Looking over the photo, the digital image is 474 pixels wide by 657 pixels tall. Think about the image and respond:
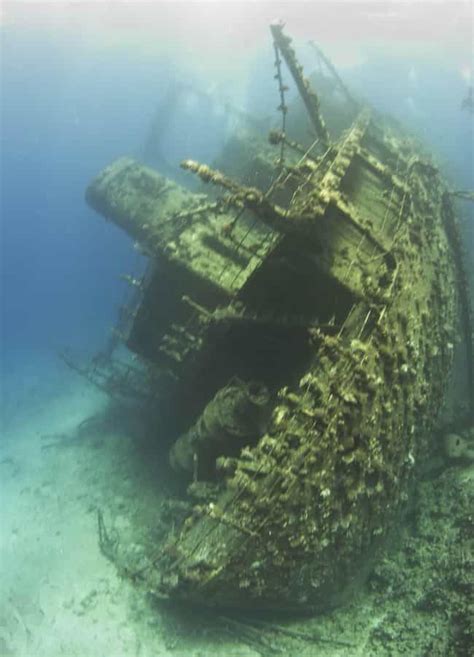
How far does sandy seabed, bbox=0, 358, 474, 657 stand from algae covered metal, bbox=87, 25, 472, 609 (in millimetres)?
702

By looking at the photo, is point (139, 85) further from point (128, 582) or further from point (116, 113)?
point (128, 582)

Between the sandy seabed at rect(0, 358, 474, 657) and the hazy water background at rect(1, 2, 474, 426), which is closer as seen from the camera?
the sandy seabed at rect(0, 358, 474, 657)

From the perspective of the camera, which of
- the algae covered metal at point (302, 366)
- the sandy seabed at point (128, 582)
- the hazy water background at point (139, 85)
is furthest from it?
the hazy water background at point (139, 85)

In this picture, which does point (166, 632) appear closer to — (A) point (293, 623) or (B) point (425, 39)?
(A) point (293, 623)

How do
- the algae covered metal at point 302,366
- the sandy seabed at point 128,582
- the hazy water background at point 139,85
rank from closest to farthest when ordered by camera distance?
the algae covered metal at point 302,366, the sandy seabed at point 128,582, the hazy water background at point 139,85

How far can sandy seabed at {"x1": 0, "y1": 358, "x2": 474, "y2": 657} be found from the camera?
6648 mm

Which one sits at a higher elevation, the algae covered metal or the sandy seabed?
the algae covered metal

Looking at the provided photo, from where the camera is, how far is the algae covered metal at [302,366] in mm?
5773

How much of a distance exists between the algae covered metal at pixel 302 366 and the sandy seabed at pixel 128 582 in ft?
2.30

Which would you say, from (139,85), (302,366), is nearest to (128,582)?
(302,366)

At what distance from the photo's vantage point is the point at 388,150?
13.1 meters

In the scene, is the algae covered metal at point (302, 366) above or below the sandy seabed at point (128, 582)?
above

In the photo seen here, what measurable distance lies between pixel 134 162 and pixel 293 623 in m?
13.4

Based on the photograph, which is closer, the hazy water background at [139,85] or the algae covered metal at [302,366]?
the algae covered metal at [302,366]
